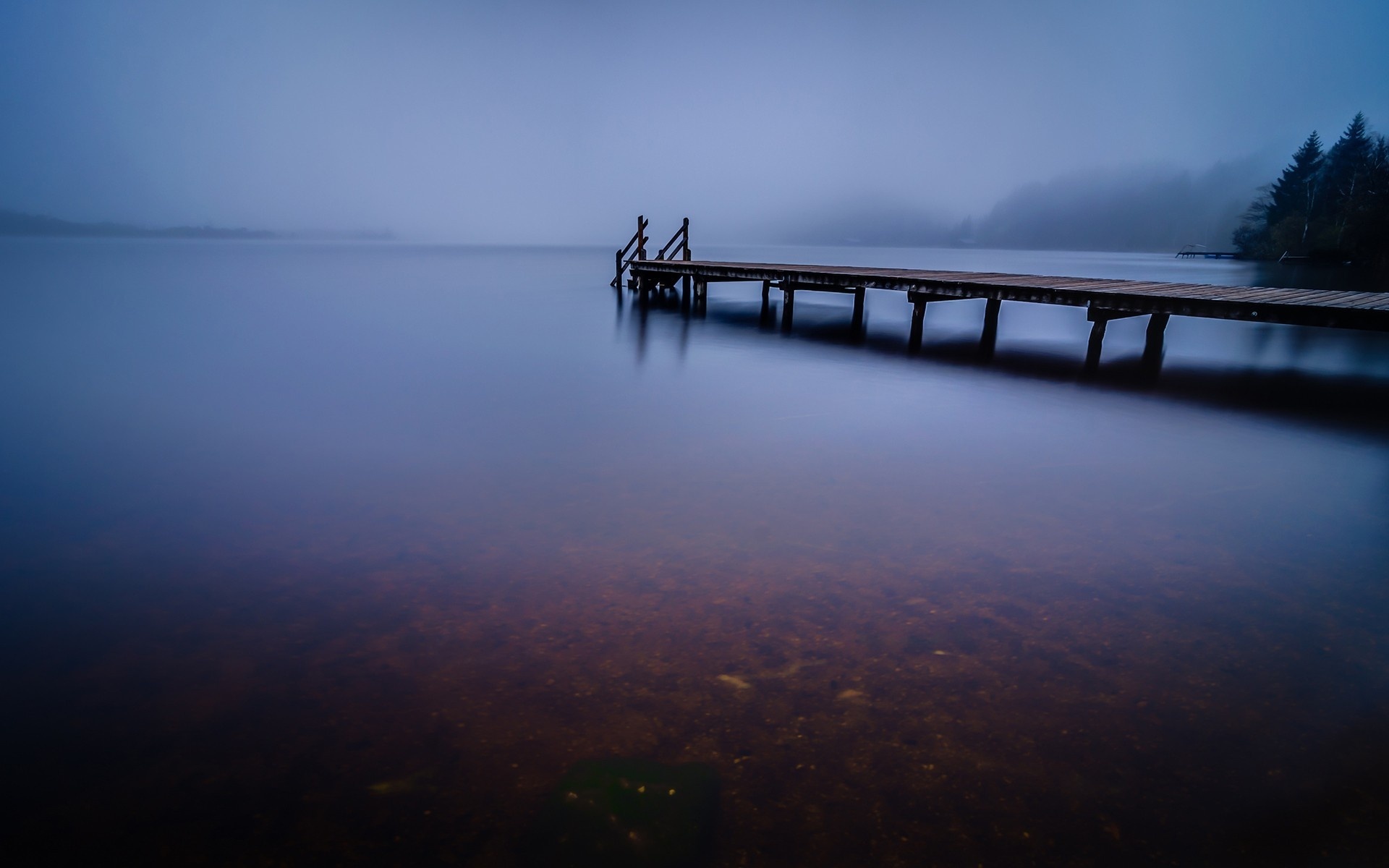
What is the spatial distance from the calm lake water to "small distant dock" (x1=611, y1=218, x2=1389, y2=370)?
6.58 ft

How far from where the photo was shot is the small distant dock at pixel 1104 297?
402 inches

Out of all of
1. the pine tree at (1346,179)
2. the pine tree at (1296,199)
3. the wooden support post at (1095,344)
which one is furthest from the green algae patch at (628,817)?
the pine tree at (1296,199)

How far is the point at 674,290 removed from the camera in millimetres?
31203

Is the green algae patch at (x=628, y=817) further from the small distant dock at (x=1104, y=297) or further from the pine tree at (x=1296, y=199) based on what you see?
the pine tree at (x=1296, y=199)

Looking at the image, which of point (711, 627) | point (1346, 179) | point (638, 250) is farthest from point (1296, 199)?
point (711, 627)

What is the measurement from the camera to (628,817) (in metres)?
2.40

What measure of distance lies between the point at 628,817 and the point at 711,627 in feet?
4.19

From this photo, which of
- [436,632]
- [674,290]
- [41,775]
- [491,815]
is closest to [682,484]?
[436,632]

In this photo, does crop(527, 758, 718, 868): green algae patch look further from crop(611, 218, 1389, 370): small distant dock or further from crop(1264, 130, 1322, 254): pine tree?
crop(1264, 130, 1322, 254): pine tree

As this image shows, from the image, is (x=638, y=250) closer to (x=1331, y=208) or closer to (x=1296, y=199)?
(x=1331, y=208)

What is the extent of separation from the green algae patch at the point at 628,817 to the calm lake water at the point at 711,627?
8cm

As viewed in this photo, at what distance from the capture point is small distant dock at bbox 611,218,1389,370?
33.5 ft

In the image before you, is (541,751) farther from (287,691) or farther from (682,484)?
(682,484)

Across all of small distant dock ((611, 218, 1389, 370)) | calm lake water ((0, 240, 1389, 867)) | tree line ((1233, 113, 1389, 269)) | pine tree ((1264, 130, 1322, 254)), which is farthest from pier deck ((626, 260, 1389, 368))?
pine tree ((1264, 130, 1322, 254))
